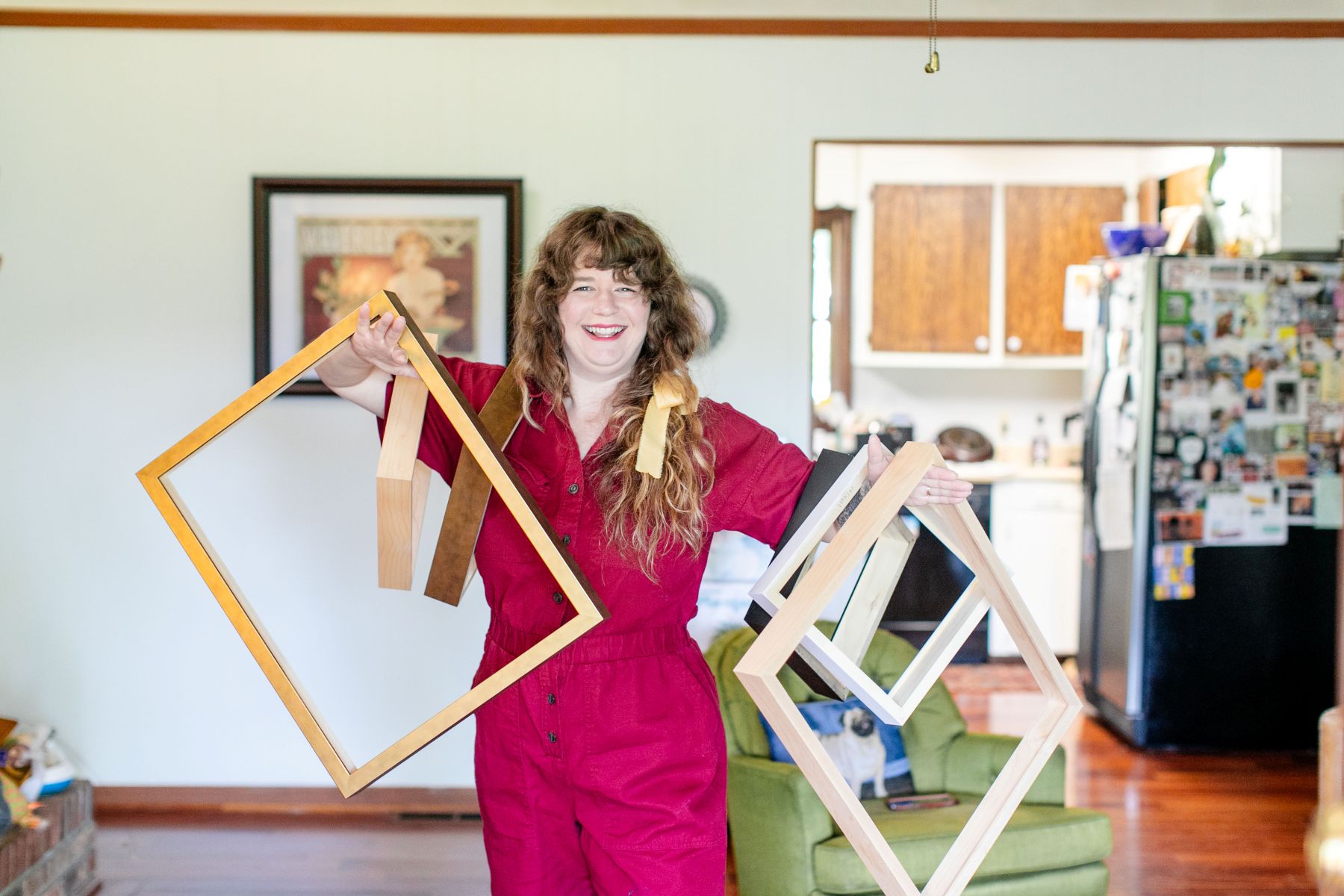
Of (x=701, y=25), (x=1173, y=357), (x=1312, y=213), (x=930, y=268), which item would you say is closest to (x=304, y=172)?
(x=701, y=25)

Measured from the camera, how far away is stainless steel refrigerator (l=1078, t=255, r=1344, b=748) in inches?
149

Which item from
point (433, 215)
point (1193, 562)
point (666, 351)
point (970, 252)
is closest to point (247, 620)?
point (666, 351)

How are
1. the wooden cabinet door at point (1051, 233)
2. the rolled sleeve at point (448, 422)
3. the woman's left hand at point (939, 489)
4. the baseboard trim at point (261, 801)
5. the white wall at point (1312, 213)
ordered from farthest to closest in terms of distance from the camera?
the wooden cabinet door at point (1051, 233) < the white wall at point (1312, 213) < the baseboard trim at point (261, 801) < the rolled sleeve at point (448, 422) < the woman's left hand at point (939, 489)

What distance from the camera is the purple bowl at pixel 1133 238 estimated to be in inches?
160

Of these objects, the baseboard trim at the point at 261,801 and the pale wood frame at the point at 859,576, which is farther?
the baseboard trim at the point at 261,801

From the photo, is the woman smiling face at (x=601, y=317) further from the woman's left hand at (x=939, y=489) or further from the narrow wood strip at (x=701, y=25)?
the narrow wood strip at (x=701, y=25)

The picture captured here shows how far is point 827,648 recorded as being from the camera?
57.4 inches

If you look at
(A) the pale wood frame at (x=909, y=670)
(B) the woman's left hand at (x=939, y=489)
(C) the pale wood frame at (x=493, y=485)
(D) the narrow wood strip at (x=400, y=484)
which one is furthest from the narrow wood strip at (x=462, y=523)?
(B) the woman's left hand at (x=939, y=489)

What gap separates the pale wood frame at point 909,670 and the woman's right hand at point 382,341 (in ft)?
1.96

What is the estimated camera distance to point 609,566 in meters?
1.58

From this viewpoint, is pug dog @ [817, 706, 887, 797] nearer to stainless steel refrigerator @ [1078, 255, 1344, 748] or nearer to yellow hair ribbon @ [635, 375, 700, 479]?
yellow hair ribbon @ [635, 375, 700, 479]

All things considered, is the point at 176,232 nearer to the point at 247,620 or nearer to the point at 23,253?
the point at 23,253

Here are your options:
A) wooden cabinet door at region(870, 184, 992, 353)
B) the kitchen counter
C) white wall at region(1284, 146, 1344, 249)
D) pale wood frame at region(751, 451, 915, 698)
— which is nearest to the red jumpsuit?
pale wood frame at region(751, 451, 915, 698)

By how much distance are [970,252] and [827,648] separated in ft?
13.5
